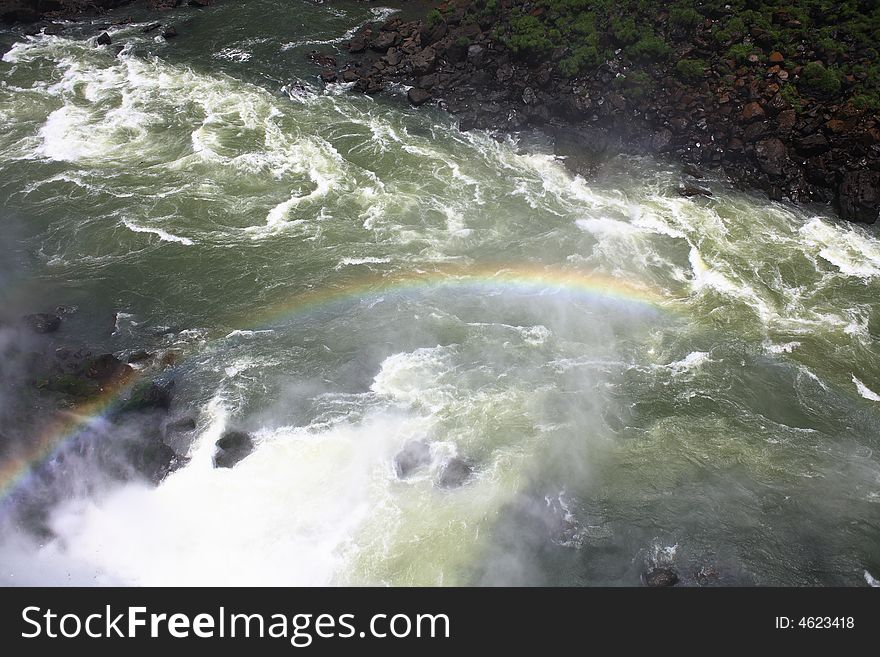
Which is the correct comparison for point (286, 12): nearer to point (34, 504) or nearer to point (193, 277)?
point (193, 277)

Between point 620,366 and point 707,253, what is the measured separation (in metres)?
7.34

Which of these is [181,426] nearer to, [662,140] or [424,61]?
[662,140]

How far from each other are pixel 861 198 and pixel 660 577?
755 inches

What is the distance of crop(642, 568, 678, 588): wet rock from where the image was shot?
1440 cm

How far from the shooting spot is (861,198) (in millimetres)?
24703

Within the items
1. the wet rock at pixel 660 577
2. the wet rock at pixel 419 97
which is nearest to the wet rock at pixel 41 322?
the wet rock at pixel 660 577

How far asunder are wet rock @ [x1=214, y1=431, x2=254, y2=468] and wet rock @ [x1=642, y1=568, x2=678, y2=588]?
424 inches

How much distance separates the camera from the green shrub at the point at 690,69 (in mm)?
29609

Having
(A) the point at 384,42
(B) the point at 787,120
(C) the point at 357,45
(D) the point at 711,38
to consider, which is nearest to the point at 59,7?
(C) the point at 357,45

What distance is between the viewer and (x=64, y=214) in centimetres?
2488

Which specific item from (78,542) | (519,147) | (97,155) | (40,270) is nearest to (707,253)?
(519,147)

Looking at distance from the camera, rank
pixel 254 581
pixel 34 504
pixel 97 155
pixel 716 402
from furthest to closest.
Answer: pixel 97 155 < pixel 716 402 < pixel 34 504 < pixel 254 581

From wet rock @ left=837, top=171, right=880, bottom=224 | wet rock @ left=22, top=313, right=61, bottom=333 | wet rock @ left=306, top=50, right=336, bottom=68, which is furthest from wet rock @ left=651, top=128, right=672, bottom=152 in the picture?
→ wet rock @ left=22, top=313, right=61, bottom=333

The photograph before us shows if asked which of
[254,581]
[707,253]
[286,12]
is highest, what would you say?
[286,12]
